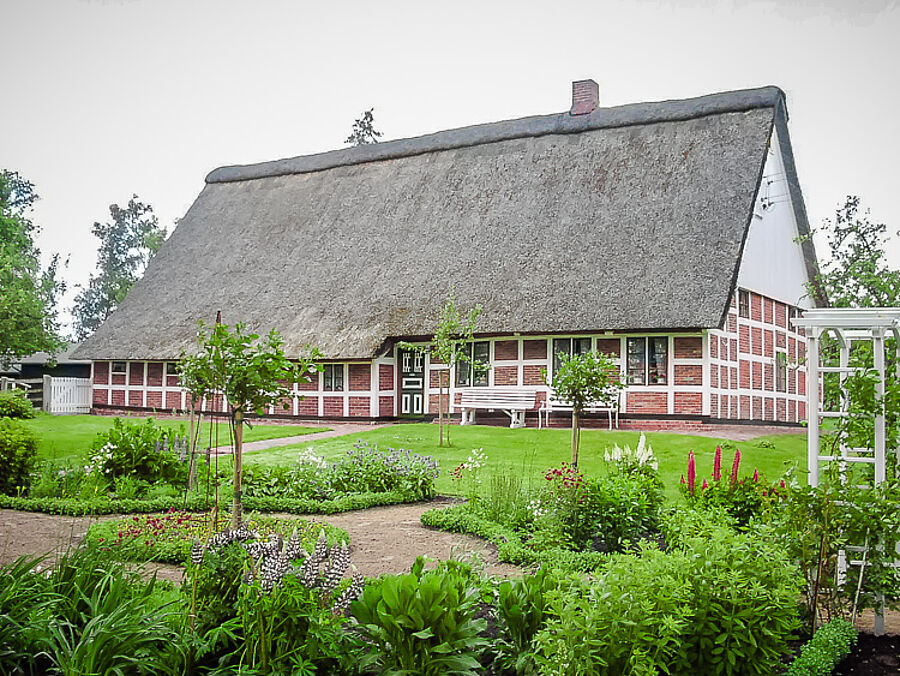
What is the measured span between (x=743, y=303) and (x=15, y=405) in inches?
631

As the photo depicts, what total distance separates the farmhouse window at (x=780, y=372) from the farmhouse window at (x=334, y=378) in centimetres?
1014

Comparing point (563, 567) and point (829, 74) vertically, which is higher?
point (829, 74)

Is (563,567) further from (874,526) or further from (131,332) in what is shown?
(131,332)

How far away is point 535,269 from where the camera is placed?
18391 millimetres

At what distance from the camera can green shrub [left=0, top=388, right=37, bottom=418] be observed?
18234 mm

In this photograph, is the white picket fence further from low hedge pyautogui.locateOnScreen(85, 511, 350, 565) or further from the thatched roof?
low hedge pyautogui.locateOnScreen(85, 511, 350, 565)

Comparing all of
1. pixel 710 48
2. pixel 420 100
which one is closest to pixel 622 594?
pixel 710 48

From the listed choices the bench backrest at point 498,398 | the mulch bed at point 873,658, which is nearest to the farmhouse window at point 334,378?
the bench backrest at point 498,398

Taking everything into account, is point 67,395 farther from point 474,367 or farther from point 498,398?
point 498,398

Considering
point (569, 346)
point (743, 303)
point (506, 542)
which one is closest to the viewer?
point (506, 542)

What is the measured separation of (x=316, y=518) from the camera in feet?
28.7

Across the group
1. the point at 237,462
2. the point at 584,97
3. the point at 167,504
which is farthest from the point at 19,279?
the point at 237,462

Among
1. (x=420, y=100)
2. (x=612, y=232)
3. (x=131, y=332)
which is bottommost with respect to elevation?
(x=131, y=332)

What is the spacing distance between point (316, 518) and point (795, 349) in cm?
1629
